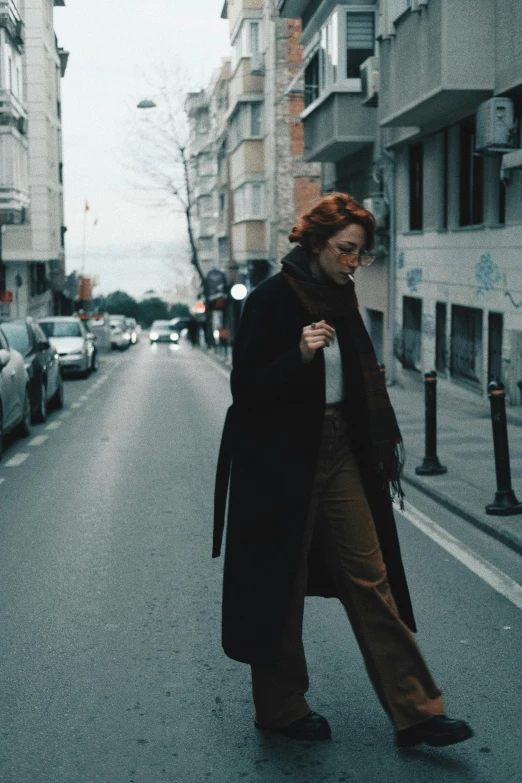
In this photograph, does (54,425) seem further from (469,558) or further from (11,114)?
(11,114)

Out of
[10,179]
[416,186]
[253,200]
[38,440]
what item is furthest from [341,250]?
[253,200]

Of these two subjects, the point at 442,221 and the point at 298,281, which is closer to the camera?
the point at 298,281

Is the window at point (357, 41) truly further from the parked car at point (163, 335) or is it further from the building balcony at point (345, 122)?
the parked car at point (163, 335)

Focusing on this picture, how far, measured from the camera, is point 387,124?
→ 797 inches

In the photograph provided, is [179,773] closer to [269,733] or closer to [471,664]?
[269,733]

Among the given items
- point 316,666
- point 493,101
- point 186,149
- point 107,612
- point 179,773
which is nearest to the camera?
point 179,773

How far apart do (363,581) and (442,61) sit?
45.5ft

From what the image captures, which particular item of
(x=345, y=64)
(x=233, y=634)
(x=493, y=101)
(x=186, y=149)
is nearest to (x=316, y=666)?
(x=233, y=634)

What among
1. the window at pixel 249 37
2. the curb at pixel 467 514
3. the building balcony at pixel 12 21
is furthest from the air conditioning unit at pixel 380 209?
the window at pixel 249 37

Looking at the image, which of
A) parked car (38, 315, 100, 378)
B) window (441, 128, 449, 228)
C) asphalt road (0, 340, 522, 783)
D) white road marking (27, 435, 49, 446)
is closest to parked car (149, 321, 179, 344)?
parked car (38, 315, 100, 378)

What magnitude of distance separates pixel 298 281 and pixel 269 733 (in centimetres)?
160

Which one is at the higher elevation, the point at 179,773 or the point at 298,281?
the point at 298,281

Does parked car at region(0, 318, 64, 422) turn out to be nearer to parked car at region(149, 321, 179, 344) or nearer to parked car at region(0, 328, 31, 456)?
parked car at region(0, 328, 31, 456)

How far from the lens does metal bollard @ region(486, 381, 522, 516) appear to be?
29.3 feet
